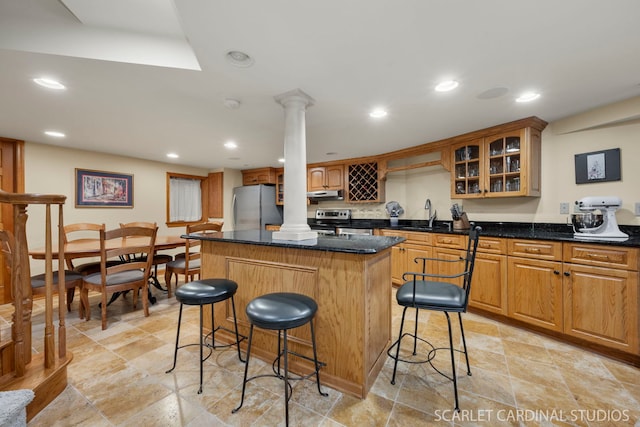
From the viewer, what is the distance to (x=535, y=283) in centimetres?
235

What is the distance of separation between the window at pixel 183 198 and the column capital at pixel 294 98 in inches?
144

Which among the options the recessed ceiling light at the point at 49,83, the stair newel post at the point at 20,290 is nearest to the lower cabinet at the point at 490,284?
the stair newel post at the point at 20,290

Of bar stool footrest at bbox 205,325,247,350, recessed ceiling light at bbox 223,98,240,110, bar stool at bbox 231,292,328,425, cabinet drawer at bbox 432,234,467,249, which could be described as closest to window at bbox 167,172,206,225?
recessed ceiling light at bbox 223,98,240,110

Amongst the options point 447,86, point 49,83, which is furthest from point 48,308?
point 447,86

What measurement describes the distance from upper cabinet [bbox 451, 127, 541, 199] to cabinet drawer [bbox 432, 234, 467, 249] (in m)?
0.58

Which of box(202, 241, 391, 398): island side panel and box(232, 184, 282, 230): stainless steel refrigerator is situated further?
box(232, 184, 282, 230): stainless steel refrigerator

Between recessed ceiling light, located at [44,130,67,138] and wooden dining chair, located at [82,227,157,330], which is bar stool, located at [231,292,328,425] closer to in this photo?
wooden dining chair, located at [82,227,157,330]

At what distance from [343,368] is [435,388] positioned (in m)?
0.59

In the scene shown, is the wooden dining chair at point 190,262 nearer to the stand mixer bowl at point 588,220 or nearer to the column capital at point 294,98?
the column capital at point 294,98

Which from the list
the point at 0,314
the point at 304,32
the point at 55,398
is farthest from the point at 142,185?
the point at 304,32

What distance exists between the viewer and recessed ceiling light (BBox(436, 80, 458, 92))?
195cm

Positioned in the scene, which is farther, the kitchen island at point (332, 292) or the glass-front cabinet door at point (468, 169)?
the glass-front cabinet door at point (468, 169)

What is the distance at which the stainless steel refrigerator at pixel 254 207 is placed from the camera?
5.24 meters

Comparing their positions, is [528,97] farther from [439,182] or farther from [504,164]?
[439,182]
